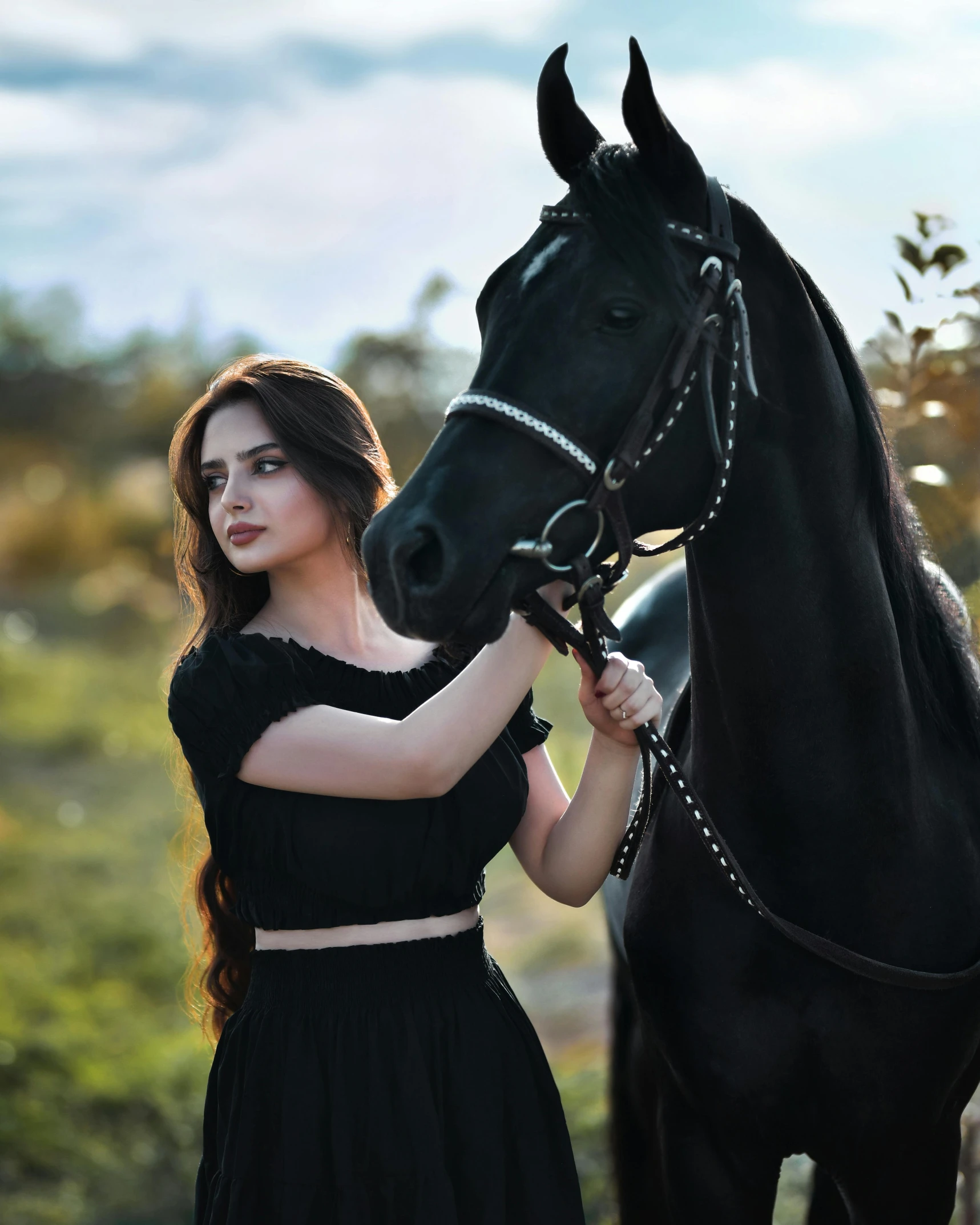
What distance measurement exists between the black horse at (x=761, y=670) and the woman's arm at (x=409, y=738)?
0.17 meters

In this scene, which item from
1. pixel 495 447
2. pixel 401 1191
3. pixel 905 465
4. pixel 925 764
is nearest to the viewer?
pixel 495 447

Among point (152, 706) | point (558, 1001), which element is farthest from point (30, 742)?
point (558, 1001)

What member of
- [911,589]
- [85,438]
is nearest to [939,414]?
[911,589]

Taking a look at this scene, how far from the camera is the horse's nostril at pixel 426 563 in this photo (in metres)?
1.25

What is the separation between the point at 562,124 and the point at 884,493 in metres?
0.64

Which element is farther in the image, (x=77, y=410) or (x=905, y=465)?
(x=77, y=410)

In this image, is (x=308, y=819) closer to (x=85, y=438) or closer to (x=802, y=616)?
(x=802, y=616)

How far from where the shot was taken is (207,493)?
1809mm

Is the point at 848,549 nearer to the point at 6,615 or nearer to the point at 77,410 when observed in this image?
the point at 77,410

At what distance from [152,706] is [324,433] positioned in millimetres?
5910

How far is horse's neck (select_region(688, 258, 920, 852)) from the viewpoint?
4.84 ft

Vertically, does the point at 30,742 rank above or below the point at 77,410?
below

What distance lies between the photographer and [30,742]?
22.6 feet

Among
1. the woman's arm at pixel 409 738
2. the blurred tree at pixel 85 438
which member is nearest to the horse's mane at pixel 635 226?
the woman's arm at pixel 409 738
